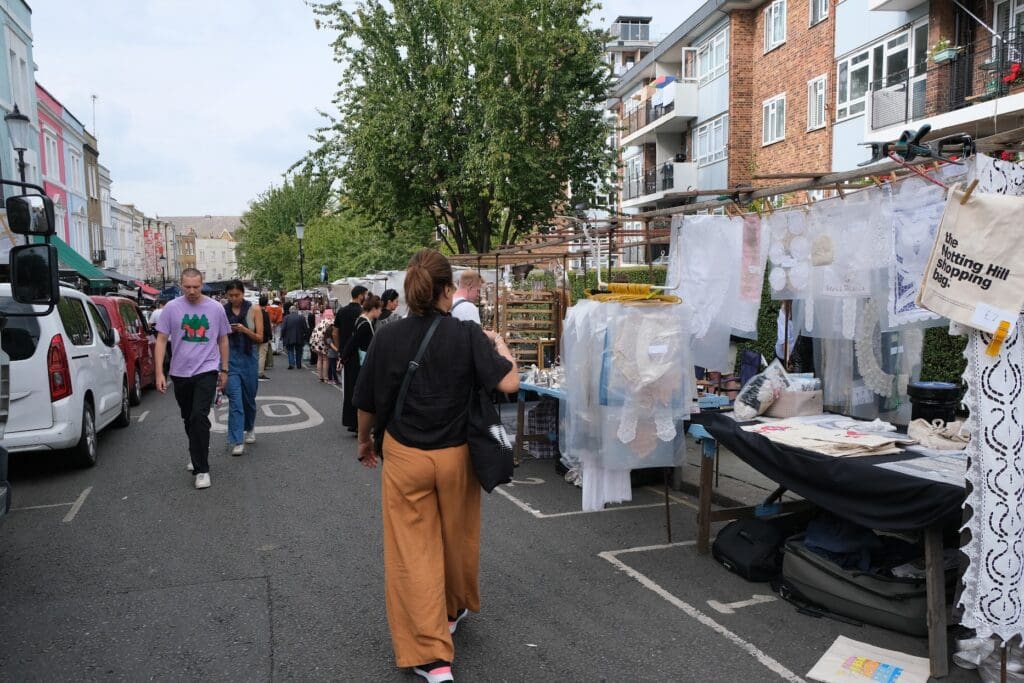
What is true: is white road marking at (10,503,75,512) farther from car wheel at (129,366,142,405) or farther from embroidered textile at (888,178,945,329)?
embroidered textile at (888,178,945,329)

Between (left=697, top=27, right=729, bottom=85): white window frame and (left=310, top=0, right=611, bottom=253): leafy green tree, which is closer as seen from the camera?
(left=310, top=0, right=611, bottom=253): leafy green tree

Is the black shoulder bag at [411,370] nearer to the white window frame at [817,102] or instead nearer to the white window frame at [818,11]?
the white window frame at [817,102]

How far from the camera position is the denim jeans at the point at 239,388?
871 centimetres

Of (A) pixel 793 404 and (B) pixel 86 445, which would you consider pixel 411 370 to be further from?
(B) pixel 86 445

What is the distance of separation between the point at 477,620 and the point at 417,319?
5.96 ft

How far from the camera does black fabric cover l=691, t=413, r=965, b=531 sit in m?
3.73

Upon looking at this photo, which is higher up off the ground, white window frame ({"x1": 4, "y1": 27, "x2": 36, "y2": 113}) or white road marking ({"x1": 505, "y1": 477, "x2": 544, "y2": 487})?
white window frame ({"x1": 4, "y1": 27, "x2": 36, "y2": 113})

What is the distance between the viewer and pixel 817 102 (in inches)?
822

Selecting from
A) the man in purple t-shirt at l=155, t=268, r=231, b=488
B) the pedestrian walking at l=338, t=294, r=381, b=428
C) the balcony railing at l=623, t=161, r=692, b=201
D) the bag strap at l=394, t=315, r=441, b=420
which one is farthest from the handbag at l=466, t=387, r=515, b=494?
the balcony railing at l=623, t=161, r=692, b=201

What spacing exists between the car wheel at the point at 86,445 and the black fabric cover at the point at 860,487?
21.7 ft

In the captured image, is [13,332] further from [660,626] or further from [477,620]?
[660,626]

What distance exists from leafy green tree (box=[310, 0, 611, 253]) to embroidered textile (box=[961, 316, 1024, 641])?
15585 millimetres

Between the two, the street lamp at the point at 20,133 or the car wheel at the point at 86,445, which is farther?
the street lamp at the point at 20,133

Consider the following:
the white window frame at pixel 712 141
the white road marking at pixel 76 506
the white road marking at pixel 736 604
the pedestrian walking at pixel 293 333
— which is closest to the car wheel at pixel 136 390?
the white road marking at pixel 76 506
